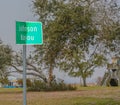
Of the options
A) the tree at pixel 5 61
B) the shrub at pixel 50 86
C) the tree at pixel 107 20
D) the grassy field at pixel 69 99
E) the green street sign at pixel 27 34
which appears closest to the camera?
the green street sign at pixel 27 34

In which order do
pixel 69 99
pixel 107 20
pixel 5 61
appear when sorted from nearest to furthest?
1. pixel 107 20
2. pixel 69 99
3. pixel 5 61

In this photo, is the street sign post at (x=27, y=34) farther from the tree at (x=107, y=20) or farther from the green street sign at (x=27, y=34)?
the tree at (x=107, y=20)

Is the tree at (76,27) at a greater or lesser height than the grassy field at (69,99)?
greater

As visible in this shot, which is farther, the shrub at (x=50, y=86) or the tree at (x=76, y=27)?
the shrub at (x=50, y=86)

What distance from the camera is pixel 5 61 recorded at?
35312 millimetres

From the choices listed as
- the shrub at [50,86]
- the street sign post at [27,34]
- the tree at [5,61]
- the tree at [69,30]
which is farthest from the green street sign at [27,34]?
the shrub at [50,86]

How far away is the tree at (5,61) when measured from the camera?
35125 mm

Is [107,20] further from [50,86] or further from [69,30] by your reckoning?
[50,86]

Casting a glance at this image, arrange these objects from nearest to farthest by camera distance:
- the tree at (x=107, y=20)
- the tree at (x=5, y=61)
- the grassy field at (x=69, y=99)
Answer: the tree at (x=107, y=20)
the grassy field at (x=69, y=99)
the tree at (x=5, y=61)

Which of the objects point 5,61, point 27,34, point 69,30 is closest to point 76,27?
point 69,30

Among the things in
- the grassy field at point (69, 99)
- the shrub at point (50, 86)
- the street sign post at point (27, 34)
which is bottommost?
the grassy field at point (69, 99)

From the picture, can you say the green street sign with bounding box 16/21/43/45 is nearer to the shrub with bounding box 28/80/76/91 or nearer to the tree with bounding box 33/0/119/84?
the tree with bounding box 33/0/119/84

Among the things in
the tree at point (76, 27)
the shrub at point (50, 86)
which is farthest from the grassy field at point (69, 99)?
the shrub at point (50, 86)

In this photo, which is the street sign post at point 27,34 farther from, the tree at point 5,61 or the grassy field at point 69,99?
the tree at point 5,61
